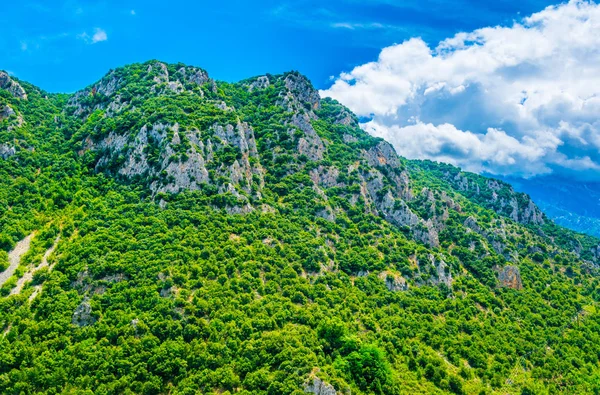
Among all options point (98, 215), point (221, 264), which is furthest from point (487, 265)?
point (98, 215)

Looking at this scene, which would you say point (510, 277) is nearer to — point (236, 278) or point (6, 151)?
point (236, 278)

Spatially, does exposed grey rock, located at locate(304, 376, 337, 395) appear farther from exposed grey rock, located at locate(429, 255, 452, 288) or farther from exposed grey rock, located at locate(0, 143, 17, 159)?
exposed grey rock, located at locate(0, 143, 17, 159)

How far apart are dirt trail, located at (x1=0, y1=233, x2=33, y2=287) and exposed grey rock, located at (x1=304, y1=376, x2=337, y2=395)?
87.9 meters

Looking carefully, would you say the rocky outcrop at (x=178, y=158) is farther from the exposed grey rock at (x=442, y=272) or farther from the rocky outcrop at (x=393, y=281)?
the exposed grey rock at (x=442, y=272)

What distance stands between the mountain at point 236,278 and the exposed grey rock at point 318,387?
0.94ft

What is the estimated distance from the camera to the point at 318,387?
279 ft

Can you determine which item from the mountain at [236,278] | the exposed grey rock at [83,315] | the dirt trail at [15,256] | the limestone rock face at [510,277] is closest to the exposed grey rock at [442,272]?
the mountain at [236,278]

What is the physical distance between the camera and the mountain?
92250 millimetres

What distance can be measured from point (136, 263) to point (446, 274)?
377ft

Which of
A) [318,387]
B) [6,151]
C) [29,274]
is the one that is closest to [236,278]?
[318,387]

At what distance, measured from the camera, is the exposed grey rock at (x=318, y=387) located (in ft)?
277

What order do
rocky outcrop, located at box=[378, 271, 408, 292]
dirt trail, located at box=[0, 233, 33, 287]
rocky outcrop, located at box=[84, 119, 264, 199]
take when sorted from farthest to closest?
rocky outcrop, located at box=[84, 119, 264, 199], rocky outcrop, located at box=[378, 271, 408, 292], dirt trail, located at box=[0, 233, 33, 287]

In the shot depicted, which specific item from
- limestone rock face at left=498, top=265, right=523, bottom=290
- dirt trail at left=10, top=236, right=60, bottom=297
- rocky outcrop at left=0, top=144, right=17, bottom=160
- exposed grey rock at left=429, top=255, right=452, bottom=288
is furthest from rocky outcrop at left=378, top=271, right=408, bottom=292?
rocky outcrop at left=0, top=144, right=17, bottom=160

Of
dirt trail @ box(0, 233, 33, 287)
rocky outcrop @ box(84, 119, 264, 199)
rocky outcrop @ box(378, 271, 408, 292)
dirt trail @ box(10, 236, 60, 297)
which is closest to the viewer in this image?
dirt trail @ box(10, 236, 60, 297)
